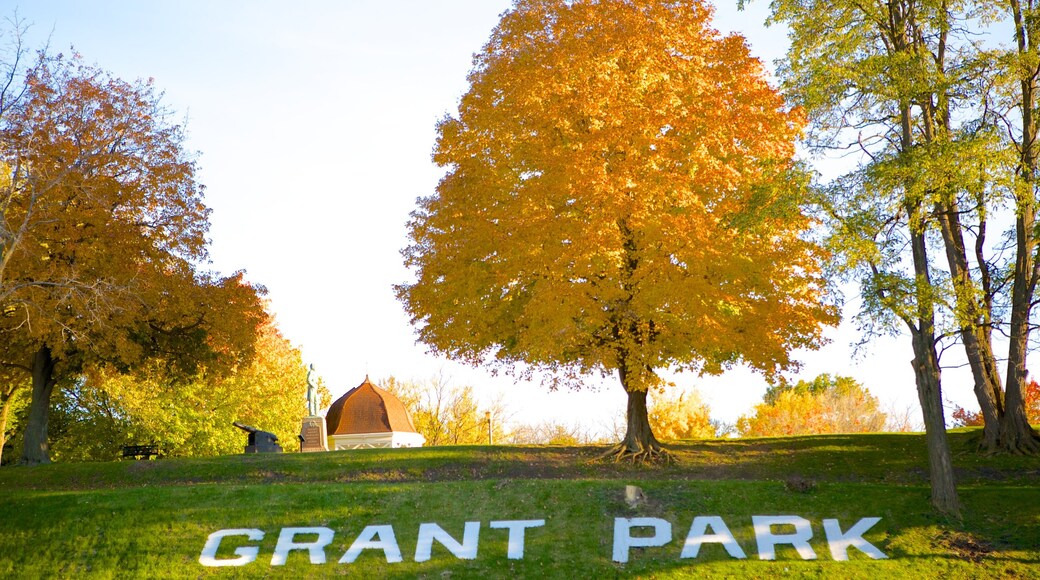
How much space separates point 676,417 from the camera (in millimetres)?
42812

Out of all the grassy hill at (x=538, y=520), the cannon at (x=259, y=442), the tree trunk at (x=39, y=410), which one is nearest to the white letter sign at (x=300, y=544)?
the grassy hill at (x=538, y=520)

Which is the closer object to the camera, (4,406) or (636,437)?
(636,437)

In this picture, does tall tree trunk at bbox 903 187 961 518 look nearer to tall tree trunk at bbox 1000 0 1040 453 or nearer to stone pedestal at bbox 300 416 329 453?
tall tree trunk at bbox 1000 0 1040 453

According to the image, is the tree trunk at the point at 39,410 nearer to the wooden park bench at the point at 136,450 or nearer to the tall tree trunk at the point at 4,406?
the wooden park bench at the point at 136,450

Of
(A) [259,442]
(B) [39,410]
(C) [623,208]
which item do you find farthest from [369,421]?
(C) [623,208]

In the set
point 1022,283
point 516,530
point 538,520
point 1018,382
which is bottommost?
point 516,530

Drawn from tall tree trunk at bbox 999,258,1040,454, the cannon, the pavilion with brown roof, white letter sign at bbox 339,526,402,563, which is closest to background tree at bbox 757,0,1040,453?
tall tree trunk at bbox 999,258,1040,454

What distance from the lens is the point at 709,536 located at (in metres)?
16.9

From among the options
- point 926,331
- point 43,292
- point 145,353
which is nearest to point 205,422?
point 145,353

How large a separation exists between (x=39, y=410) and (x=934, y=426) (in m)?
24.9

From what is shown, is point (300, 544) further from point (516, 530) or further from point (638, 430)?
point (638, 430)

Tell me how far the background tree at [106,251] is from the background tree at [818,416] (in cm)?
3587

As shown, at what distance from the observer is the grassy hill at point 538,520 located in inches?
629

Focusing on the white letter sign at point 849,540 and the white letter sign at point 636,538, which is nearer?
the white letter sign at point 849,540
